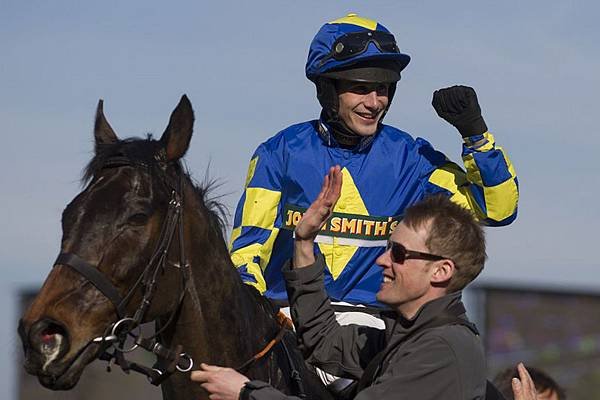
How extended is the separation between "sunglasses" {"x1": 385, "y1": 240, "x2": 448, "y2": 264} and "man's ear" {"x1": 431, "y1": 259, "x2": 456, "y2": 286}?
19mm

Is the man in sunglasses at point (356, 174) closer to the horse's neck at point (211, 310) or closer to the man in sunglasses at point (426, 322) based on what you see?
the horse's neck at point (211, 310)

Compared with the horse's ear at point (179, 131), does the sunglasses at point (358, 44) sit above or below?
above

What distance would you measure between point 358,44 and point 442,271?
1.71 m

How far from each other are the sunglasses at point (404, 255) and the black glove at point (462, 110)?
4.84 ft

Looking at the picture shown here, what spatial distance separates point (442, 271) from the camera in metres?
4.11

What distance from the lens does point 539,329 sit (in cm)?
1026

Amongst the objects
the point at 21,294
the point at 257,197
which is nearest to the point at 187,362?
the point at 257,197

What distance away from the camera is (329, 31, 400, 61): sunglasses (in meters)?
5.54

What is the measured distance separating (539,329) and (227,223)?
18.6ft

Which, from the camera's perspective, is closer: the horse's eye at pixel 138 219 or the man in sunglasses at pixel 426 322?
the man in sunglasses at pixel 426 322

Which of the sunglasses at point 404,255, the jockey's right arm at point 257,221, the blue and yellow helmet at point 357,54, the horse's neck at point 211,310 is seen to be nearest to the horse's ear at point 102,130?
the horse's neck at point 211,310

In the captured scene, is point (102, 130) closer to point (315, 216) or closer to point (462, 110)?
point (315, 216)

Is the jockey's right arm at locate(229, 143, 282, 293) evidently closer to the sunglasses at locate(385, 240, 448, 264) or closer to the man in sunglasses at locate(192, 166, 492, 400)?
the man in sunglasses at locate(192, 166, 492, 400)

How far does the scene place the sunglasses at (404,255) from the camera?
4098mm
